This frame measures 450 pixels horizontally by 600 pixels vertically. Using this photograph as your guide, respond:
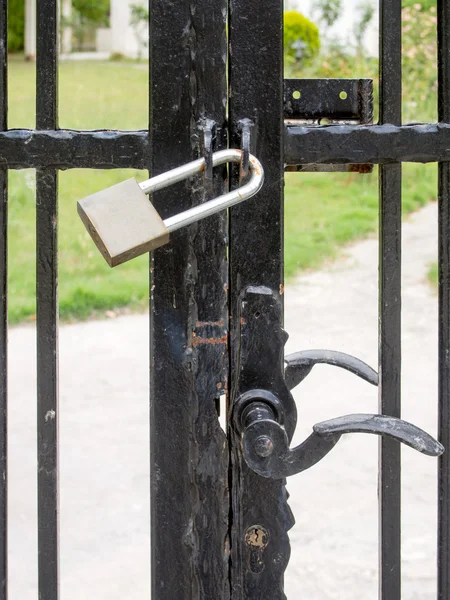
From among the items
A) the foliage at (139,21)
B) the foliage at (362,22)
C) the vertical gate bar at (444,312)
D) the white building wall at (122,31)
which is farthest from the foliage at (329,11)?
the vertical gate bar at (444,312)

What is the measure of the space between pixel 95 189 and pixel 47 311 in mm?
3832

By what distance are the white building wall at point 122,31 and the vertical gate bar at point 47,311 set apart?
5454 millimetres

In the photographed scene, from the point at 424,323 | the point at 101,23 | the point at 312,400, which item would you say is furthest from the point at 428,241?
the point at 101,23

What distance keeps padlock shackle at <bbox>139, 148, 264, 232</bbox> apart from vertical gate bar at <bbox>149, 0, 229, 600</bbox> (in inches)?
1.1

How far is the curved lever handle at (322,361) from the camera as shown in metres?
0.68

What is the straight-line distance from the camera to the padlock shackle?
0.51 m

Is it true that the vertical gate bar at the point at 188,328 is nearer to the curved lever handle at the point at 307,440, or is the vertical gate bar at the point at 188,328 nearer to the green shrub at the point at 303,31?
the curved lever handle at the point at 307,440

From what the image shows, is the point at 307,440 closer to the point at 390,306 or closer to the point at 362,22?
the point at 390,306

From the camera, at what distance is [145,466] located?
6.97ft

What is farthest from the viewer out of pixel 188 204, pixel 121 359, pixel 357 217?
pixel 357 217

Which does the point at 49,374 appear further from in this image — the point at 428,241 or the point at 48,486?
the point at 428,241

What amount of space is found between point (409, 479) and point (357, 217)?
7.95 feet

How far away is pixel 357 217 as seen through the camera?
4.26 m

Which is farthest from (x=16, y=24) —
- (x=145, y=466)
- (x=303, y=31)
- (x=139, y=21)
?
(x=145, y=466)
